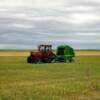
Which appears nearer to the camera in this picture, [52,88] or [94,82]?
[52,88]

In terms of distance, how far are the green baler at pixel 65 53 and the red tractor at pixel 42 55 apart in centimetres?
330

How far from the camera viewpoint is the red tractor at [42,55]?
51.1 meters

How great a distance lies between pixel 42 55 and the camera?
169 ft

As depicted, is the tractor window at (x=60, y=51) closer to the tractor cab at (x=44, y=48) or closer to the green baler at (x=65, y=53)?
the green baler at (x=65, y=53)

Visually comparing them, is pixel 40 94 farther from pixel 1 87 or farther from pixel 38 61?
pixel 38 61

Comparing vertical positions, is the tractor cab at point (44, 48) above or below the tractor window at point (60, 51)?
above

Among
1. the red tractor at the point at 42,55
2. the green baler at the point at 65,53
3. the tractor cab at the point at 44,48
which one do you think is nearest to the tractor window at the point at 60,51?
the green baler at the point at 65,53

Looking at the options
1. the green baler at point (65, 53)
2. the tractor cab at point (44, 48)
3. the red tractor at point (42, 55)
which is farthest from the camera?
the green baler at point (65, 53)

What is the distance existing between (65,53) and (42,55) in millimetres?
6861

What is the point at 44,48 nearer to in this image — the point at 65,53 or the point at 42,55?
the point at 42,55

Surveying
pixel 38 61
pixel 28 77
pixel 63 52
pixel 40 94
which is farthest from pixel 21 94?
pixel 63 52

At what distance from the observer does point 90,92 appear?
894 inches

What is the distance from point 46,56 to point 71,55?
6.92 m

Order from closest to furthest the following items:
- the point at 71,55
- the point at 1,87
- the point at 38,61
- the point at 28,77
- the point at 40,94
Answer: the point at 40,94, the point at 1,87, the point at 28,77, the point at 38,61, the point at 71,55
